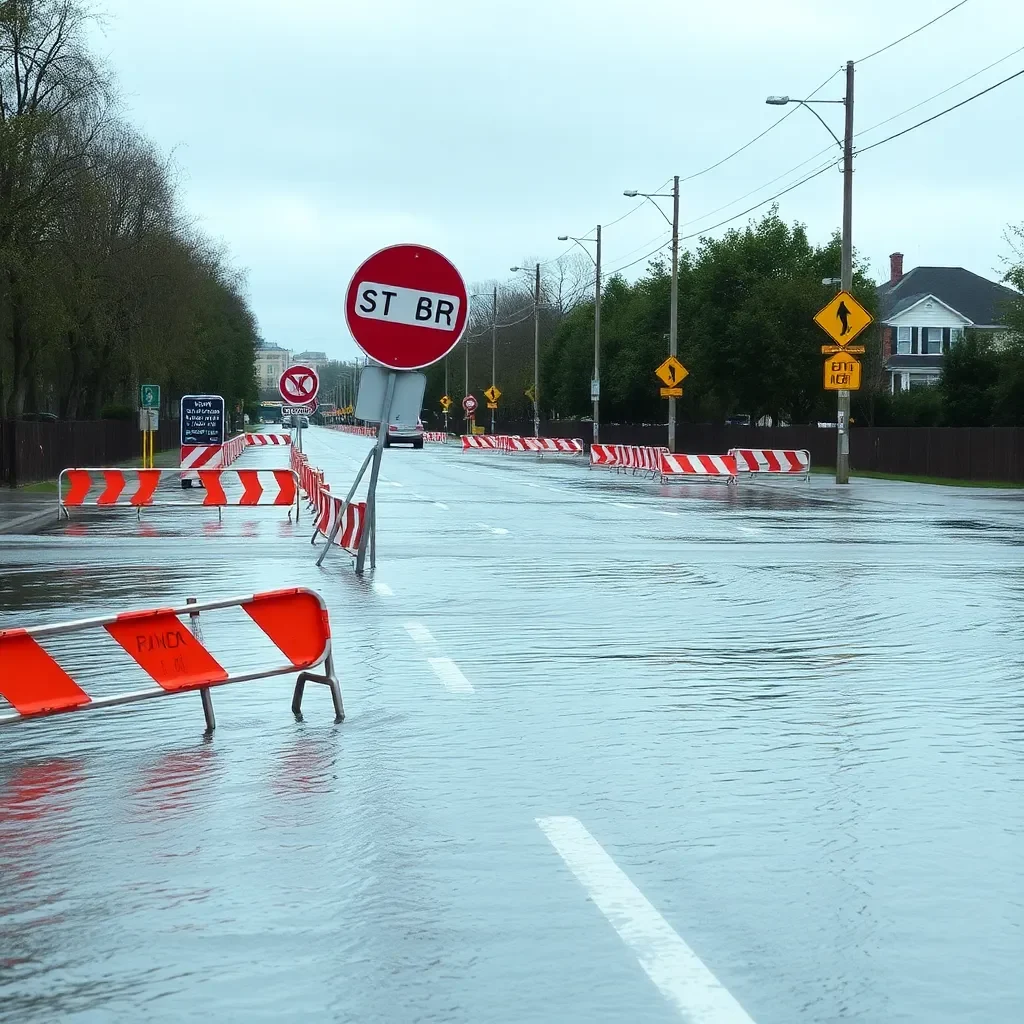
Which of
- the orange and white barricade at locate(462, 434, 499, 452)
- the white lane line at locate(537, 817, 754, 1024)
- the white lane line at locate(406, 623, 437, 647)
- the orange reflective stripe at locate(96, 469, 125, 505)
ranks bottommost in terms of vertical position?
the orange and white barricade at locate(462, 434, 499, 452)

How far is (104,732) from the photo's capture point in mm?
9414

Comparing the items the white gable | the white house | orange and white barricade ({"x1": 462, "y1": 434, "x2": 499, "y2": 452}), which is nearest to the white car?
orange and white barricade ({"x1": 462, "y1": 434, "x2": 499, "y2": 452})

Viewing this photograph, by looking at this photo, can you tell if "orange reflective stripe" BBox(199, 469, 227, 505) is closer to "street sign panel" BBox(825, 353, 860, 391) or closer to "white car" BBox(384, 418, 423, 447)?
"street sign panel" BBox(825, 353, 860, 391)

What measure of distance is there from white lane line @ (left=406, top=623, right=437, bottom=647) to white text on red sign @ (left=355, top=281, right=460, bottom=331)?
360 centimetres

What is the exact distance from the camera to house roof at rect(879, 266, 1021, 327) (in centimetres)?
11319

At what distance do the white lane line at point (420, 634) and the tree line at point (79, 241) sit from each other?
27.0m

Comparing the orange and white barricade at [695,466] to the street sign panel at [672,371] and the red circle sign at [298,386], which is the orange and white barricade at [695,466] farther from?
the red circle sign at [298,386]

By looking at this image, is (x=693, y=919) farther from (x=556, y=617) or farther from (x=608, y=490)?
(x=608, y=490)

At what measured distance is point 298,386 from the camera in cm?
4038

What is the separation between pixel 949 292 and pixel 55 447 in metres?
80.2

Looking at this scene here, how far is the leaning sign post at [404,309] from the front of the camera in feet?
53.6

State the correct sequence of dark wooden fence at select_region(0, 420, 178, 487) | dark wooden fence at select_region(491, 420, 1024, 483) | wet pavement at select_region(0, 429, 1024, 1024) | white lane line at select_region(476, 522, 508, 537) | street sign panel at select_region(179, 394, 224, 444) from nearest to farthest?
1. wet pavement at select_region(0, 429, 1024, 1024)
2. white lane line at select_region(476, 522, 508, 537)
3. dark wooden fence at select_region(0, 420, 178, 487)
4. street sign panel at select_region(179, 394, 224, 444)
5. dark wooden fence at select_region(491, 420, 1024, 483)

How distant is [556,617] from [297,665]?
16.1 feet

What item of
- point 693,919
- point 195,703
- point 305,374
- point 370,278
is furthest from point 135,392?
point 693,919
